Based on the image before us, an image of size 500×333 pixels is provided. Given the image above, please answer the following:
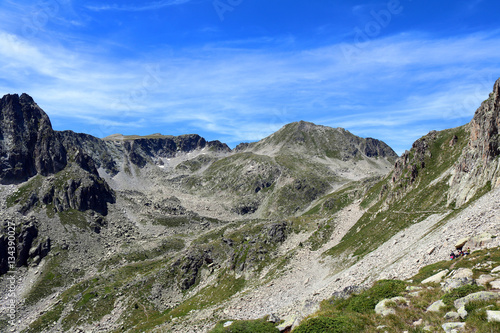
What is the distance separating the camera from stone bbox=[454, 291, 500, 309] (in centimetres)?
1709

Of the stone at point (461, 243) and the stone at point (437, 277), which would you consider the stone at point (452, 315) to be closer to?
the stone at point (437, 277)

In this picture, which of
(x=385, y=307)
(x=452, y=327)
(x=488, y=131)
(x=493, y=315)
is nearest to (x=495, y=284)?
(x=493, y=315)

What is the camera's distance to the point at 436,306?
19.1 m

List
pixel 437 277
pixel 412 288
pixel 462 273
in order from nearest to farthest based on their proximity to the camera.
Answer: pixel 462 273 → pixel 412 288 → pixel 437 277

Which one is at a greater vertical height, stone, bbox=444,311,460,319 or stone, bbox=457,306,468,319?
stone, bbox=457,306,468,319

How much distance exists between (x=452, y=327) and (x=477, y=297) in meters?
2.88

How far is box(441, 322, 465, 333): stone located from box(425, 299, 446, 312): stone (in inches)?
94.3

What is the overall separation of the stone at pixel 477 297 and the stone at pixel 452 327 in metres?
1.88

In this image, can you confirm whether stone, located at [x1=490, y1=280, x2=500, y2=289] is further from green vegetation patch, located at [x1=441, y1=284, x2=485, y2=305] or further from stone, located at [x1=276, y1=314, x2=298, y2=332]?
stone, located at [x1=276, y1=314, x2=298, y2=332]

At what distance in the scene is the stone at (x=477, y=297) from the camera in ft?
56.1

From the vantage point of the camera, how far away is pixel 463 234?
34281 millimetres

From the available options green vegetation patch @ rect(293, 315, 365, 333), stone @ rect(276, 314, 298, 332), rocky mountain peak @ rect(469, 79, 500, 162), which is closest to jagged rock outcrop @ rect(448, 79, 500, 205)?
rocky mountain peak @ rect(469, 79, 500, 162)

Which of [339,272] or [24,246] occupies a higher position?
[24,246]

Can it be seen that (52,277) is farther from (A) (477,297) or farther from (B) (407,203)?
(A) (477,297)
